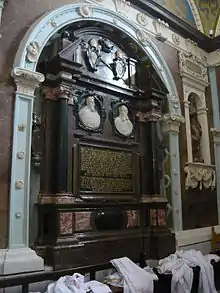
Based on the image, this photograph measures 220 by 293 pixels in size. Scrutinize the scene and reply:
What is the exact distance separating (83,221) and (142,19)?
146 inches

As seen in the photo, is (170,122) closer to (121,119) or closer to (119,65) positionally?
(121,119)

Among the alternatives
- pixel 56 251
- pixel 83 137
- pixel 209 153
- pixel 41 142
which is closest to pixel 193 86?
pixel 209 153

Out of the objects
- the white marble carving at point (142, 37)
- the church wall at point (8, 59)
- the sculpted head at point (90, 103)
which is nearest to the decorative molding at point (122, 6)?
the white marble carving at point (142, 37)

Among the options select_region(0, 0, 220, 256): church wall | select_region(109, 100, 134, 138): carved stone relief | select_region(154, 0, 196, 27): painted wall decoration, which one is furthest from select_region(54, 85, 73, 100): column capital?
select_region(154, 0, 196, 27): painted wall decoration

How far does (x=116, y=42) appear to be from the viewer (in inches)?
210

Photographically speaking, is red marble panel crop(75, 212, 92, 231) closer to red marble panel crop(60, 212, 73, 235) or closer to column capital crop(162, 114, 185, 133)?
red marble panel crop(60, 212, 73, 235)

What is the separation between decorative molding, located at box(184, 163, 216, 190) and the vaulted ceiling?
3.15 m

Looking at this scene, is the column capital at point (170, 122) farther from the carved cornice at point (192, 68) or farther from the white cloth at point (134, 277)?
the white cloth at point (134, 277)

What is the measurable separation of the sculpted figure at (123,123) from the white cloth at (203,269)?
6.40 feet

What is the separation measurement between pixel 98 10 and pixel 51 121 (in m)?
2.01

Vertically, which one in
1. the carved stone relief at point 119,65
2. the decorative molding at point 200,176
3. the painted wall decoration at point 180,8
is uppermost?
the painted wall decoration at point 180,8

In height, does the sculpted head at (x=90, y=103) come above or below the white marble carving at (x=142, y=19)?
below

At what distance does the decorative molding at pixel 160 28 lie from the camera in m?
5.98

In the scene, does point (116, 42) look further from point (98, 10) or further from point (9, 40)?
point (9, 40)
